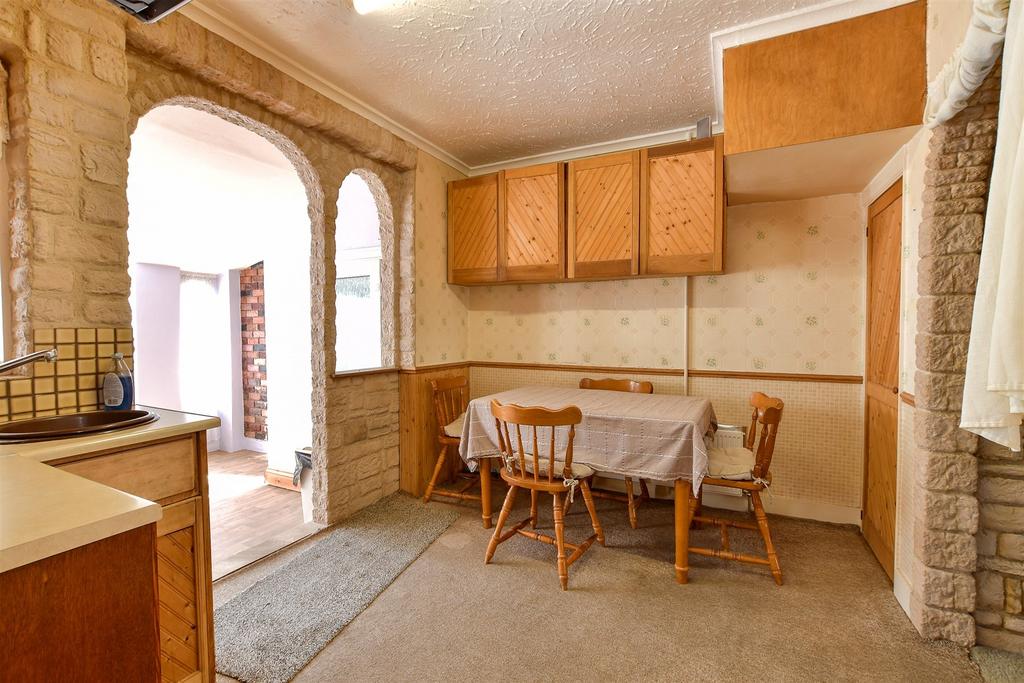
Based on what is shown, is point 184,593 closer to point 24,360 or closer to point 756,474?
point 24,360

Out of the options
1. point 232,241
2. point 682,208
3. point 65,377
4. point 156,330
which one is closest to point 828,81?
point 682,208

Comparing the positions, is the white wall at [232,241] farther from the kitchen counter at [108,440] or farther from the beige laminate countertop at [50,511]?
the beige laminate countertop at [50,511]

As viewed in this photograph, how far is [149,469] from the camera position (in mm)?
1339

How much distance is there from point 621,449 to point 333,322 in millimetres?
1874

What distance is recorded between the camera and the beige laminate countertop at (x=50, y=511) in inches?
25.2

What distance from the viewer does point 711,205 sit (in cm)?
278

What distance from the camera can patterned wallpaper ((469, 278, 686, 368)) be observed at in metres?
3.31

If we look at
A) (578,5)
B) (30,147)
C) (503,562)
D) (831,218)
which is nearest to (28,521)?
(30,147)

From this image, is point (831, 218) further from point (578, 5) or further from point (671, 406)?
point (578, 5)

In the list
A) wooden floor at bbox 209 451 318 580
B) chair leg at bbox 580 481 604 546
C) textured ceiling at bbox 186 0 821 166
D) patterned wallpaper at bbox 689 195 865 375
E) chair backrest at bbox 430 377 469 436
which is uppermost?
textured ceiling at bbox 186 0 821 166

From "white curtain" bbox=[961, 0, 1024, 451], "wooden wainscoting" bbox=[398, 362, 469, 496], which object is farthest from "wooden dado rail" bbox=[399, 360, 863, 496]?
"white curtain" bbox=[961, 0, 1024, 451]

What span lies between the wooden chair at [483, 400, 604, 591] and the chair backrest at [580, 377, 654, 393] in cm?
104

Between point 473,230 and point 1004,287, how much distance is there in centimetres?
301

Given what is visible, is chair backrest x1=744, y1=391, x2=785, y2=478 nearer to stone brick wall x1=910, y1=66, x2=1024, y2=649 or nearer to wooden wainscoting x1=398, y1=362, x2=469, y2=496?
stone brick wall x1=910, y1=66, x2=1024, y2=649
